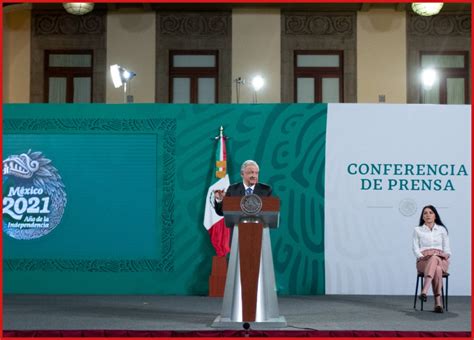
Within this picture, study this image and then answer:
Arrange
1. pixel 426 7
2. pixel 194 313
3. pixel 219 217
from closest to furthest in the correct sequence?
1. pixel 194 313
2. pixel 219 217
3. pixel 426 7

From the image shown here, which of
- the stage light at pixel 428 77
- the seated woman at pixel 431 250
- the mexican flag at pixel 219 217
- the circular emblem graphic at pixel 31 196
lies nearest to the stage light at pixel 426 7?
the stage light at pixel 428 77

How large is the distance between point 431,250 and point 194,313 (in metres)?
2.51

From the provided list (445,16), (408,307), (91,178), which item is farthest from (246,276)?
(445,16)

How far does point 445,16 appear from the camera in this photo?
1582 centimetres

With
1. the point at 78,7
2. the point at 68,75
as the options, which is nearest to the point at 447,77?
the point at 78,7

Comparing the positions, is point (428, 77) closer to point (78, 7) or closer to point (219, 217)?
point (78, 7)

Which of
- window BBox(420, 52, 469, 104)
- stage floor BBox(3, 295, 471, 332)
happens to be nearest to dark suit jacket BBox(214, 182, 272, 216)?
stage floor BBox(3, 295, 471, 332)

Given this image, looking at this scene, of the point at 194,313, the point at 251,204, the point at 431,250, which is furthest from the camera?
the point at 431,250

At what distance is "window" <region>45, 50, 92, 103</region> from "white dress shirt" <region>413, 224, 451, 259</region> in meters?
8.45

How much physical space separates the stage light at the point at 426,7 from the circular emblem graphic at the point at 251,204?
345 inches

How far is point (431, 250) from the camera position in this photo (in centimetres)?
895

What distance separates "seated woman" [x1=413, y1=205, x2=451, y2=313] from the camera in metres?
8.82

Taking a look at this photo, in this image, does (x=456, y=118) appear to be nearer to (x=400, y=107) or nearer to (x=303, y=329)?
(x=400, y=107)

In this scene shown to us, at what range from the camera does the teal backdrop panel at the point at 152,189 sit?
10.3m
